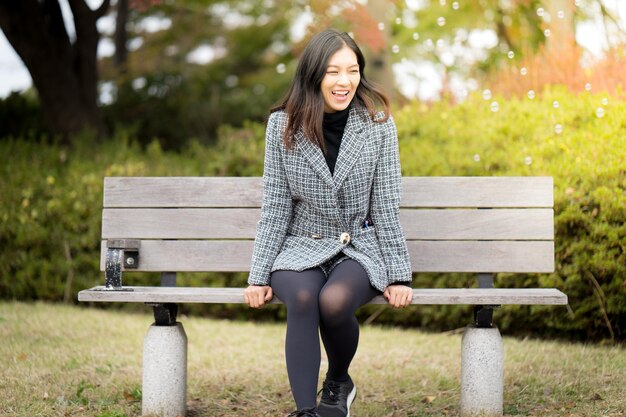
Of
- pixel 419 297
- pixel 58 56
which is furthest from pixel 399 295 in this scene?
pixel 58 56

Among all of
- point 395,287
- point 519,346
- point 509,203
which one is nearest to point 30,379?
point 395,287

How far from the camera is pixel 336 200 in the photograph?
10.3 feet

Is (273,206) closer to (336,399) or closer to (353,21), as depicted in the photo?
(336,399)

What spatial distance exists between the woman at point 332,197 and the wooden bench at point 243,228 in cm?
28

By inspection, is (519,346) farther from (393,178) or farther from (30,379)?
(30,379)

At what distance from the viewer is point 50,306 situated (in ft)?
18.9

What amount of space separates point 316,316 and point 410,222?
91 centimetres

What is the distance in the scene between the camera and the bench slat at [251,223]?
11.6 ft

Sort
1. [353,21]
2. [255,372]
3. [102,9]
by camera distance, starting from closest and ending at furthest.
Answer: [255,372]
[102,9]
[353,21]

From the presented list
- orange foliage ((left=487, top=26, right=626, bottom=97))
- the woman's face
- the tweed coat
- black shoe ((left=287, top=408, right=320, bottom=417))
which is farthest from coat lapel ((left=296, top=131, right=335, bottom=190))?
orange foliage ((left=487, top=26, right=626, bottom=97))

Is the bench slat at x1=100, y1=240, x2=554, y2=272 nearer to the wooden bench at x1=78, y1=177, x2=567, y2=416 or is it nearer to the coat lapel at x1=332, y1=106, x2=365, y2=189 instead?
the wooden bench at x1=78, y1=177, x2=567, y2=416

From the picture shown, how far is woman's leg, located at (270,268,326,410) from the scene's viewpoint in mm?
2771

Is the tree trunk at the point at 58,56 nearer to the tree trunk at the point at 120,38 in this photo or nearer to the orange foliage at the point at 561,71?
the orange foliage at the point at 561,71

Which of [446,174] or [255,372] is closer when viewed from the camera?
[255,372]
